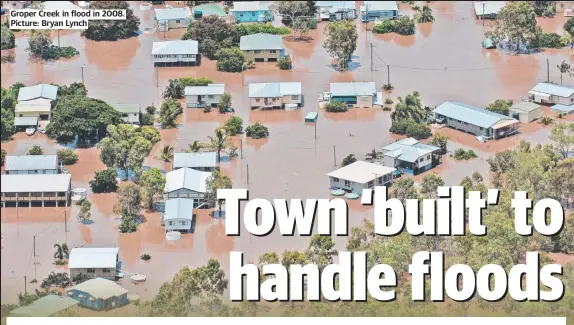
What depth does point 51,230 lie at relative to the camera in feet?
146

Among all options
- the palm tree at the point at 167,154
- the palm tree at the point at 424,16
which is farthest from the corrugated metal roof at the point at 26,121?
the palm tree at the point at 424,16

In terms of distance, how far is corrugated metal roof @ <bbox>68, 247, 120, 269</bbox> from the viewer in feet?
134

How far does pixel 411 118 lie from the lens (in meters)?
52.7

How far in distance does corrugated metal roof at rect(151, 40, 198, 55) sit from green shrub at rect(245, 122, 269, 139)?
8696 mm

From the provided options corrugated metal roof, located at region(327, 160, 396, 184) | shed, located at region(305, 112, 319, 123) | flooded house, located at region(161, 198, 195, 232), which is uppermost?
shed, located at region(305, 112, 319, 123)

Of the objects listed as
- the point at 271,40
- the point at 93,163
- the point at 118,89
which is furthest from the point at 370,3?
the point at 93,163

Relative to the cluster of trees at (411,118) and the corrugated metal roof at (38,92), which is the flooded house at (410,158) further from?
the corrugated metal roof at (38,92)

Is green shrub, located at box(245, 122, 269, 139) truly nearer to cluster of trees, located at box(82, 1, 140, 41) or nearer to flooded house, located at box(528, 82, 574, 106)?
flooded house, located at box(528, 82, 574, 106)

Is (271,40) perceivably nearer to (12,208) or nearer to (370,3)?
(370,3)

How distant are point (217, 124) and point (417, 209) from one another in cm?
1304

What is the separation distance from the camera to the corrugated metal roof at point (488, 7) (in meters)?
65.9

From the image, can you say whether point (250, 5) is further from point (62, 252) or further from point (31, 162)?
point (62, 252)

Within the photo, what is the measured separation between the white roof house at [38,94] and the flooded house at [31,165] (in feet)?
20.6

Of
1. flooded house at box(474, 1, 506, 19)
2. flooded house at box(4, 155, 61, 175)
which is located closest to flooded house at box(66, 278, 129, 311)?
flooded house at box(4, 155, 61, 175)
